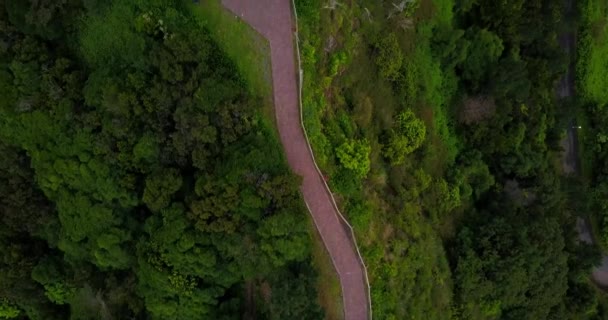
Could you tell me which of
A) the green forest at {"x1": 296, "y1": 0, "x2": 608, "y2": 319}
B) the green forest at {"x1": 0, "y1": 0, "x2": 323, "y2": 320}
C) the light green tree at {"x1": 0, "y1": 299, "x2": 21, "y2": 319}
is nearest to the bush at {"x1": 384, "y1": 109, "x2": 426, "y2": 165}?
the green forest at {"x1": 296, "y1": 0, "x2": 608, "y2": 319}

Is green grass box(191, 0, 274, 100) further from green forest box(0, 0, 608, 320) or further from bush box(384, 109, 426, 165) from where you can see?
bush box(384, 109, 426, 165)

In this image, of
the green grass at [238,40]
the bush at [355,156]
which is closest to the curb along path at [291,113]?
the green grass at [238,40]

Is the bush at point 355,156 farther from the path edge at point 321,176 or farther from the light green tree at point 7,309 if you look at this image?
the light green tree at point 7,309

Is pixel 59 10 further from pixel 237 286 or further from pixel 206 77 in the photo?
pixel 237 286

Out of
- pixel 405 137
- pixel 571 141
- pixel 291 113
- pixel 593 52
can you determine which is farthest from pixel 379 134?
pixel 593 52

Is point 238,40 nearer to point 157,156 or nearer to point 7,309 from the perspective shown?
point 157,156

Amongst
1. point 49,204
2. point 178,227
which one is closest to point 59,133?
point 49,204
